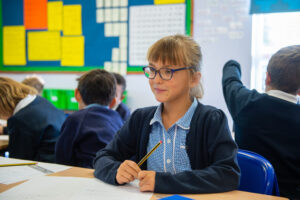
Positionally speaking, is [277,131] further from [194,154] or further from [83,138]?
[83,138]

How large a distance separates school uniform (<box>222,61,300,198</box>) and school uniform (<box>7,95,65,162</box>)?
1.30m

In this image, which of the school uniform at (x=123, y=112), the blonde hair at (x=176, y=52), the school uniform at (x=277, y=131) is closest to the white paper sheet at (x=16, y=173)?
the blonde hair at (x=176, y=52)

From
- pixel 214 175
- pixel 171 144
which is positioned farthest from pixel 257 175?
pixel 171 144

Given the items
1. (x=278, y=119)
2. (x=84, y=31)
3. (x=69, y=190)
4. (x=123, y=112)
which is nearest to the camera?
(x=69, y=190)

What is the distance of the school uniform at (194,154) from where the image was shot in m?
0.87

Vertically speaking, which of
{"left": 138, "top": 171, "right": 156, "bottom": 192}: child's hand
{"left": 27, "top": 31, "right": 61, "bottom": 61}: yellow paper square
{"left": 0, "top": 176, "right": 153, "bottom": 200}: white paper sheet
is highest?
{"left": 27, "top": 31, "right": 61, "bottom": 61}: yellow paper square

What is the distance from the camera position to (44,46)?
11.2 feet

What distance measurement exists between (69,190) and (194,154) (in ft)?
1.57

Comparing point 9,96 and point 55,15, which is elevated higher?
point 55,15

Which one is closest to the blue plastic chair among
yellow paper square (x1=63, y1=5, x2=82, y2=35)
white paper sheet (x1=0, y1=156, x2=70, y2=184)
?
white paper sheet (x1=0, y1=156, x2=70, y2=184)

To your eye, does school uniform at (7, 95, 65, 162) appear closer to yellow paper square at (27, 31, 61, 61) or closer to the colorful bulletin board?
→ the colorful bulletin board

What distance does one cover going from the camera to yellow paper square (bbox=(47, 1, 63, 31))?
3.33 metres

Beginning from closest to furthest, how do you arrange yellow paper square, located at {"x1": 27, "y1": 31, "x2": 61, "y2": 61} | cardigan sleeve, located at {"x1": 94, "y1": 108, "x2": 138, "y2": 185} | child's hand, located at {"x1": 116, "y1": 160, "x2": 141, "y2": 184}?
child's hand, located at {"x1": 116, "y1": 160, "x2": 141, "y2": 184} → cardigan sleeve, located at {"x1": 94, "y1": 108, "x2": 138, "y2": 185} → yellow paper square, located at {"x1": 27, "y1": 31, "x2": 61, "y2": 61}

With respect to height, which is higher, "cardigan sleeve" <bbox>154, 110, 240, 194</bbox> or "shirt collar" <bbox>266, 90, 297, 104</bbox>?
"shirt collar" <bbox>266, 90, 297, 104</bbox>
